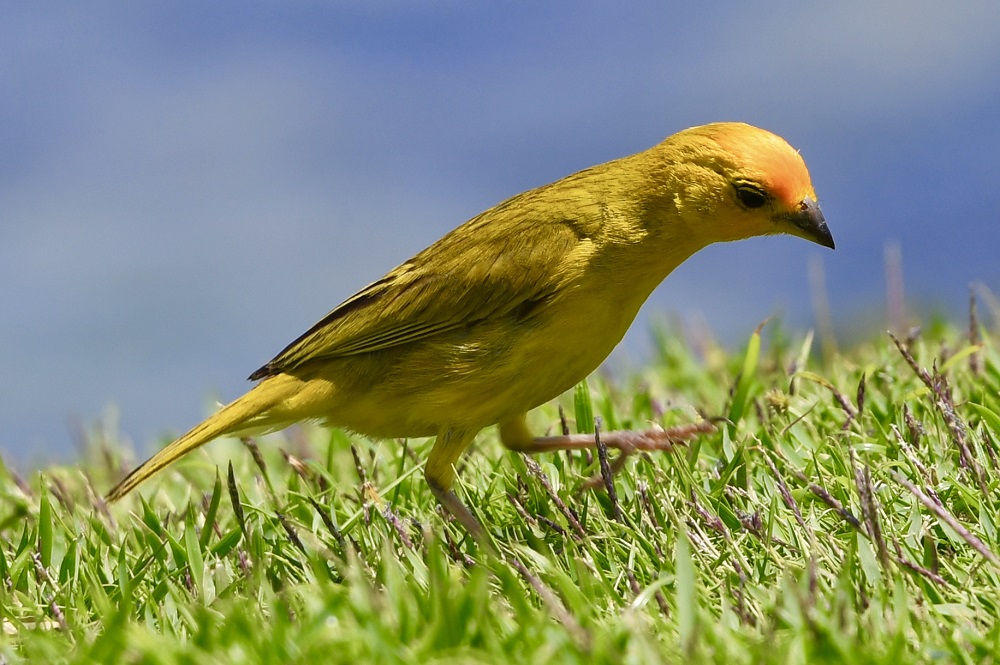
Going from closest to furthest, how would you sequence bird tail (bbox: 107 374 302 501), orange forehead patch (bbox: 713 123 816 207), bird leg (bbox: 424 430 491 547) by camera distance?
orange forehead patch (bbox: 713 123 816 207) → bird leg (bbox: 424 430 491 547) → bird tail (bbox: 107 374 302 501)

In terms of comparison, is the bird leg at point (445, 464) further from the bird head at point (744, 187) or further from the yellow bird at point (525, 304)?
the bird head at point (744, 187)

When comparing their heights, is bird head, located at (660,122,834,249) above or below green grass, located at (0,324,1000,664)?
above

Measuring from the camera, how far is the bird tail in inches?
180

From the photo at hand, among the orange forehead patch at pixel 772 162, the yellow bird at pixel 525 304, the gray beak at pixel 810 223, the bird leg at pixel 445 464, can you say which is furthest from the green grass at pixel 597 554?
the orange forehead patch at pixel 772 162

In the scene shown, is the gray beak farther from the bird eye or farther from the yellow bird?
the bird eye

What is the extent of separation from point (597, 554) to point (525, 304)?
1.07 m

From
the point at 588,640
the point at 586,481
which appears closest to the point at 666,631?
the point at 588,640

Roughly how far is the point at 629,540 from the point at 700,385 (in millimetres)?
2814

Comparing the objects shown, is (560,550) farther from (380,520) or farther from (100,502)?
(100,502)

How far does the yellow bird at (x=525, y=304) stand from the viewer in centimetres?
432

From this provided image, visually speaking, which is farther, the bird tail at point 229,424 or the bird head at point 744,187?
the bird tail at point 229,424

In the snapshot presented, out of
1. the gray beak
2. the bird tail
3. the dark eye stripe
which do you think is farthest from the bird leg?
the gray beak

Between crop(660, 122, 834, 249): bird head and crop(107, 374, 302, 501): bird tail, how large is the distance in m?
1.72

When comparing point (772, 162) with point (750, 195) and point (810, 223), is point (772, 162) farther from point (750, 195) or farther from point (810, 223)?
point (810, 223)
